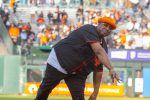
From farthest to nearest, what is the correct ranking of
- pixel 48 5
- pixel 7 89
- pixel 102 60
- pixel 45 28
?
pixel 48 5 < pixel 45 28 < pixel 7 89 < pixel 102 60

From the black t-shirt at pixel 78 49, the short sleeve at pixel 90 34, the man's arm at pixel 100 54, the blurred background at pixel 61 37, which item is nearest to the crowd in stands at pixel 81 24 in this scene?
the blurred background at pixel 61 37

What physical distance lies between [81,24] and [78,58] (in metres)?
20.2

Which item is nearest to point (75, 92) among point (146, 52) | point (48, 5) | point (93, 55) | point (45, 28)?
point (93, 55)

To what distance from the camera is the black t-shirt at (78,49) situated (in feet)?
24.8

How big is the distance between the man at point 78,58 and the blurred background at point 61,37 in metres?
14.7

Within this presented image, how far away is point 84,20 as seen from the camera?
1118 inches

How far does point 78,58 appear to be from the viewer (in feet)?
25.1

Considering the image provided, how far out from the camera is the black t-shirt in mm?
7570

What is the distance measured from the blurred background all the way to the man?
1473 centimetres

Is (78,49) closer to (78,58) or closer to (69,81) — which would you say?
(78,58)

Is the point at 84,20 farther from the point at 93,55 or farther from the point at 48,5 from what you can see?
the point at 93,55

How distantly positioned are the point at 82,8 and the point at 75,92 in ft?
69.2

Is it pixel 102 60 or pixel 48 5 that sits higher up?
pixel 102 60

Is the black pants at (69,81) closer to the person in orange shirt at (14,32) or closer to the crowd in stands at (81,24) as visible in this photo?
the crowd in stands at (81,24)
